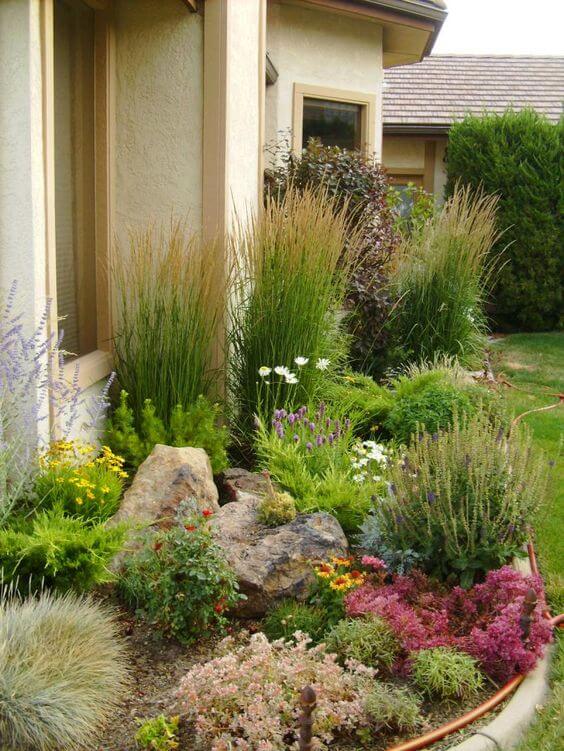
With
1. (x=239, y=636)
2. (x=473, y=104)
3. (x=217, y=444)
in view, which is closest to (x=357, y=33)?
(x=473, y=104)

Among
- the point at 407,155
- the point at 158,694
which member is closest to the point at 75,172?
the point at 158,694

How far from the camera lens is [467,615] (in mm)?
3682

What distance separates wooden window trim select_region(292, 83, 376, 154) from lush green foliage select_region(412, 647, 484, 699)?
270 inches

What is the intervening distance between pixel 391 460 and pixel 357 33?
23.3ft

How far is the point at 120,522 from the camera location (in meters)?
3.92

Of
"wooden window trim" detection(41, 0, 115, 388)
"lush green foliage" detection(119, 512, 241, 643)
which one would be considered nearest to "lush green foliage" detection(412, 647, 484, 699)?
"lush green foliage" detection(119, 512, 241, 643)

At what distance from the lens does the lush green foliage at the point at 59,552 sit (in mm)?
3488

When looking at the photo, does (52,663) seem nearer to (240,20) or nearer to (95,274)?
(95,274)

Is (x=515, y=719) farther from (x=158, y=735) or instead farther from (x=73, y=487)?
(x=73, y=487)

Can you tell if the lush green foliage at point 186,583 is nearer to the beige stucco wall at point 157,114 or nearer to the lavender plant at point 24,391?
the lavender plant at point 24,391

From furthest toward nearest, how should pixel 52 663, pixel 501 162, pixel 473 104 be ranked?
pixel 473 104
pixel 501 162
pixel 52 663

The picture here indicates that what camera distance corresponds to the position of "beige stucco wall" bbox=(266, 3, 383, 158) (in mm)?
9734

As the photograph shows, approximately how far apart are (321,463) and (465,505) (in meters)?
1.20

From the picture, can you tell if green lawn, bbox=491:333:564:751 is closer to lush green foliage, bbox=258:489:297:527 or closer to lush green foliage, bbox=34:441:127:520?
lush green foliage, bbox=258:489:297:527
